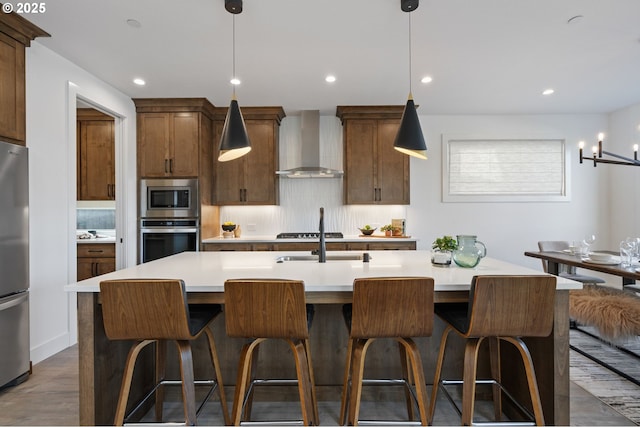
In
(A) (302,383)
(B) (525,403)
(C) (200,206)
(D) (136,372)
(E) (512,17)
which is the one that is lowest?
(B) (525,403)

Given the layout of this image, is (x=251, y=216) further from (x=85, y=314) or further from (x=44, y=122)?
(x=85, y=314)

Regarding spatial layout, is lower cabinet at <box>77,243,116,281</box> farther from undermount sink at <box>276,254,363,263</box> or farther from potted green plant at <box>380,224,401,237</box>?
potted green plant at <box>380,224,401,237</box>

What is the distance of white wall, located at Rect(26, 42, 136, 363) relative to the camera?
2701 mm

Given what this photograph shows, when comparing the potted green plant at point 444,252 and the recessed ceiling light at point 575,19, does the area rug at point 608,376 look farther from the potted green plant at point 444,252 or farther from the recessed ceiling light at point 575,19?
the recessed ceiling light at point 575,19

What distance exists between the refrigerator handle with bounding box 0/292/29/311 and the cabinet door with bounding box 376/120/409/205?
3.68 meters

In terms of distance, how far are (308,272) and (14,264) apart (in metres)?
2.11

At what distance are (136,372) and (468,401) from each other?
5.96 feet

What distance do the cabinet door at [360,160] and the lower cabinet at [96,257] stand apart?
3.02 m

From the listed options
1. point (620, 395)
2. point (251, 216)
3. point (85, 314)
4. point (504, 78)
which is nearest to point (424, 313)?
point (85, 314)

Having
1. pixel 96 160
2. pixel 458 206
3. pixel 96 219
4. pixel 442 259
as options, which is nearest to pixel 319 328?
pixel 442 259

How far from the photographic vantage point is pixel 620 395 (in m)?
2.18

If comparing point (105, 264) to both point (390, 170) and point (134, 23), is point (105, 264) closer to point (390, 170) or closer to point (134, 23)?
point (134, 23)

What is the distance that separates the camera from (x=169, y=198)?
4.13m

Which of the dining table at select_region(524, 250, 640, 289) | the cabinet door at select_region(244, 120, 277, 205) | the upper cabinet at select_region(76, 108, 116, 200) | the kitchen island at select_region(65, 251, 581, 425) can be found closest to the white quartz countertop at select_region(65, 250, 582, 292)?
the kitchen island at select_region(65, 251, 581, 425)
